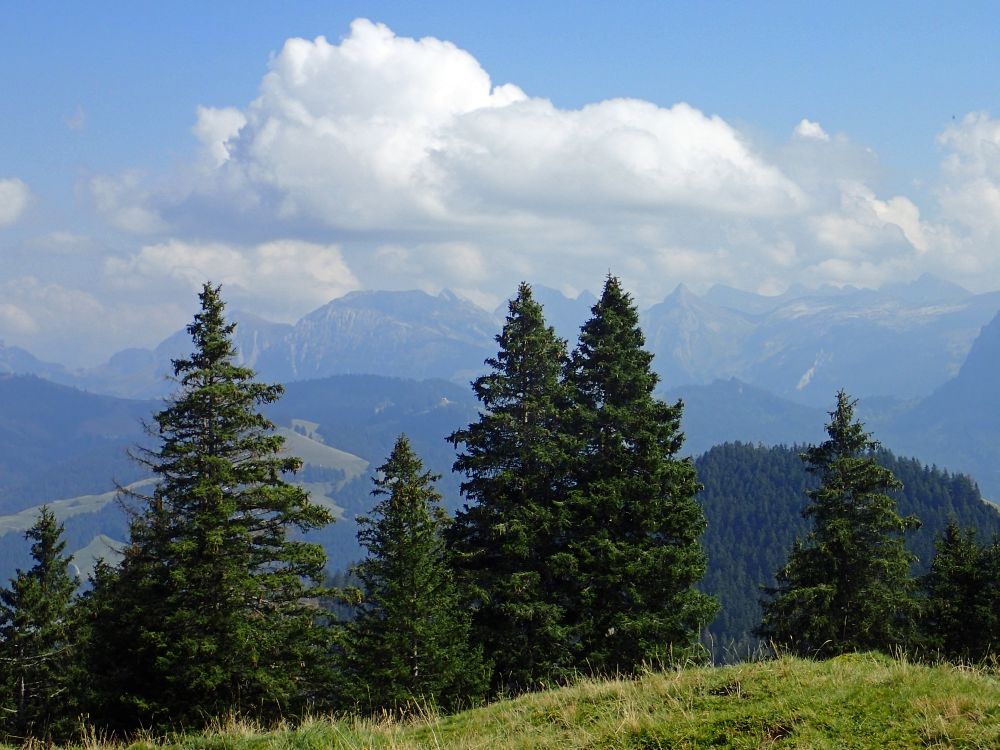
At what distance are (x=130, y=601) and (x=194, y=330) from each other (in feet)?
26.8

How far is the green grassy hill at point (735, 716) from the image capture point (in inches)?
279

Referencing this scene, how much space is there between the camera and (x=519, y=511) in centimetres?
2438

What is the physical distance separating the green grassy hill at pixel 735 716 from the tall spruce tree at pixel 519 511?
1321 centimetres

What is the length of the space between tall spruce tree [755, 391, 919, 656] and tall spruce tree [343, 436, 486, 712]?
13683 mm

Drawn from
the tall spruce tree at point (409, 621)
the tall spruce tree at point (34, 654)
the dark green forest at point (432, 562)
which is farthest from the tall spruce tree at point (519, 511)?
the tall spruce tree at point (34, 654)

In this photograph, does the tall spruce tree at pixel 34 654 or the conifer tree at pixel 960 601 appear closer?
the tall spruce tree at pixel 34 654

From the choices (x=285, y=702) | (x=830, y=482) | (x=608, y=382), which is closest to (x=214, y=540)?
(x=285, y=702)

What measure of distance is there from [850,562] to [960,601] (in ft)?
33.9

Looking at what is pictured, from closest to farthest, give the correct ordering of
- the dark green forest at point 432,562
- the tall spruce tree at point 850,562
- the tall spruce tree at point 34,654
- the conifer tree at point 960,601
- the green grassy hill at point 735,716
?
the green grassy hill at point 735,716 < the dark green forest at point 432,562 < the tall spruce tree at point 850,562 < the tall spruce tree at point 34,654 < the conifer tree at point 960,601

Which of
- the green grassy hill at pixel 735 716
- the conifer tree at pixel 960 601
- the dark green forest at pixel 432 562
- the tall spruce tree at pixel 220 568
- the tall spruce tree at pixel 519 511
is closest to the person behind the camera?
the green grassy hill at pixel 735 716

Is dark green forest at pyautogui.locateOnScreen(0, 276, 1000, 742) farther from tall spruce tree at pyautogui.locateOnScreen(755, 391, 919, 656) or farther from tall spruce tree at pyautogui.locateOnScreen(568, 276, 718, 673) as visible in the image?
tall spruce tree at pyautogui.locateOnScreen(755, 391, 919, 656)

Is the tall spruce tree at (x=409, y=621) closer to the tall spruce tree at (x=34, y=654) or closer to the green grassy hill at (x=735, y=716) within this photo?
the green grassy hill at (x=735, y=716)

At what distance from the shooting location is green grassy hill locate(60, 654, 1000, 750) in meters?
7.09

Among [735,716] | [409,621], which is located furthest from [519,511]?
[735,716]
